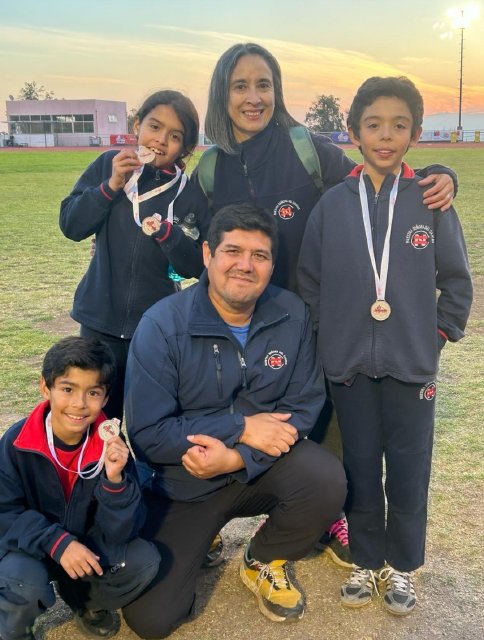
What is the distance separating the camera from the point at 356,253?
113 inches

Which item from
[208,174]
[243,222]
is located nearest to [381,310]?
[243,222]

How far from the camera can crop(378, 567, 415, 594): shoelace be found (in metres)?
3.06

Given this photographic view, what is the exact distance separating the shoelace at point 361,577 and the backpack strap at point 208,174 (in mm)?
1804

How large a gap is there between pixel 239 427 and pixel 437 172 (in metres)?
1.33

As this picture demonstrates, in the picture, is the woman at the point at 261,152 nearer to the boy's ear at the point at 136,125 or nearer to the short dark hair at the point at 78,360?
the boy's ear at the point at 136,125

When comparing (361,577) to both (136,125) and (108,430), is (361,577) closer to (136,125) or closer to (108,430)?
(108,430)

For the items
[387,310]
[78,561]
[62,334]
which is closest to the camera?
[78,561]

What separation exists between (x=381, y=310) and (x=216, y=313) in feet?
2.25

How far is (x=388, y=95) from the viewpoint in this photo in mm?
2887

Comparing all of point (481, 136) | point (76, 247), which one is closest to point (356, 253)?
point (76, 247)

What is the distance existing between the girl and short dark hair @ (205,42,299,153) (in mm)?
110

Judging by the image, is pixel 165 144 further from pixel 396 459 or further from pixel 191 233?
pixel 396 459

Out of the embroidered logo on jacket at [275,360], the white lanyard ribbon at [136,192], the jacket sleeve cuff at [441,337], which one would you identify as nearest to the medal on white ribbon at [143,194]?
the white lanyard ribbon at [136,192]

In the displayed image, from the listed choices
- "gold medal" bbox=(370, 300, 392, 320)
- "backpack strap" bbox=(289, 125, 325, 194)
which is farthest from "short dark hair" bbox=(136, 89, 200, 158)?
"gold medal" bbox=(370, 300, 392, 320)
